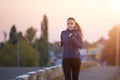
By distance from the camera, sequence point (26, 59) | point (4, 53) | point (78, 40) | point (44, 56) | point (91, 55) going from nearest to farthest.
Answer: point (78, 40), point (4, 53), point (26, 59), point (44, 56), point (91, 55)

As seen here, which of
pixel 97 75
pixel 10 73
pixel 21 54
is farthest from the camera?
pixel 21 54

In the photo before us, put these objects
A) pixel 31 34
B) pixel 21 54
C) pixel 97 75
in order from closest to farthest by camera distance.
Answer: pixel 97 75
pixel 21 54
pixel 31 34

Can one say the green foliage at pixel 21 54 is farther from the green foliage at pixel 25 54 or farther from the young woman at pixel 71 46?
the young woman at pixel 71 46

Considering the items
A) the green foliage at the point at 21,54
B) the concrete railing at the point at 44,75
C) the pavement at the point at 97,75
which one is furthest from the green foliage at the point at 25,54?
the concrete railing at the point at 44,75

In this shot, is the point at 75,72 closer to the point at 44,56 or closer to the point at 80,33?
the point at 80,33

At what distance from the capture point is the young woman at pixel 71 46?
501 inches

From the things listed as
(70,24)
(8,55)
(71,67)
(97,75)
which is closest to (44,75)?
(71,67)

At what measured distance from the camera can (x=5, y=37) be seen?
7888 centimetres

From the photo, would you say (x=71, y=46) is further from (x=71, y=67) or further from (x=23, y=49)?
(x=23, y=49)

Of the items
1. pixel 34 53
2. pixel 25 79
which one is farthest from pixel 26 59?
pixel 25 79

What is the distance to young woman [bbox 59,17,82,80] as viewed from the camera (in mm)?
12731

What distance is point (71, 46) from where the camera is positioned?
12844 millimetres

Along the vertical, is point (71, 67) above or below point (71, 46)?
below

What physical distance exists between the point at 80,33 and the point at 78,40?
200 mm
